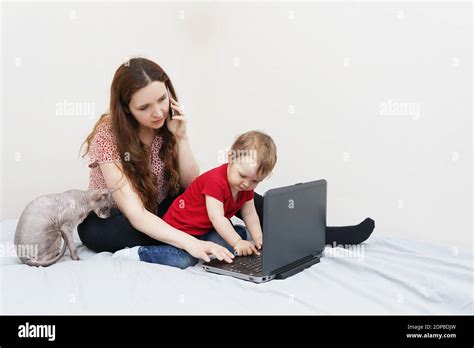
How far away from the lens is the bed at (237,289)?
1.31 metres

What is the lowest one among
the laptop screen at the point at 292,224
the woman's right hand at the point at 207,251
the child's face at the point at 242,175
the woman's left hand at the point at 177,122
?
the woman's right hand at the point at 207,251

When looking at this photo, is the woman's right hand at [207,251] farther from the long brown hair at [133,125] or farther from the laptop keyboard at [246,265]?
the long brown hair at [133,125]

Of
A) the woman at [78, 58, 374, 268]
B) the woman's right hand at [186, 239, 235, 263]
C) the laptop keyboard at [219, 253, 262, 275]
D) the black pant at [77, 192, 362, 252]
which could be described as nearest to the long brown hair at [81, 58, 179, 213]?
the woman at [78, 58, 374, 268]

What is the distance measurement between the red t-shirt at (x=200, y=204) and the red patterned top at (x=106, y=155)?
0.47 feet

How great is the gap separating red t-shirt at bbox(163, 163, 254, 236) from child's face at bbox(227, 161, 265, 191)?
0.03 meters

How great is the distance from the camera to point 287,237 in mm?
1488

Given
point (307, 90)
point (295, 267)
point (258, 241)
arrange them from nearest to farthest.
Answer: point (295, 267) < point (258, 241) < point (307, 90)

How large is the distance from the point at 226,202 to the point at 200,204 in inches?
3.4
